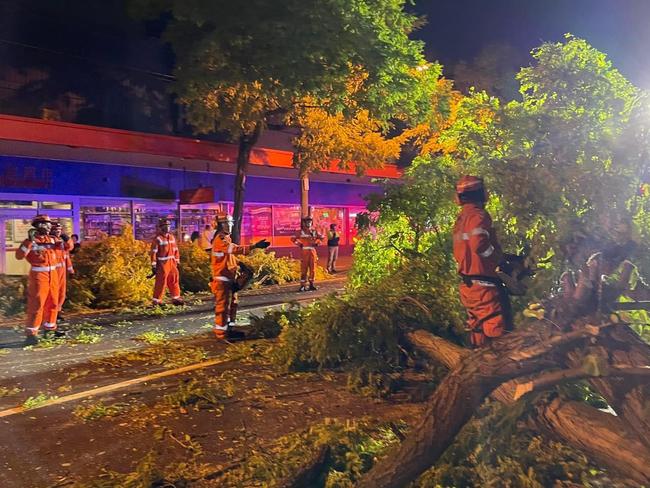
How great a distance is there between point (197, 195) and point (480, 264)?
1502 centimetres

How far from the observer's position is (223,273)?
824 cm

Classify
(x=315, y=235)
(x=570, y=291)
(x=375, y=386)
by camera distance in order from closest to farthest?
1. (x=570, y=291)
2. (x=375, y=386)
3. (x=315, y=235)

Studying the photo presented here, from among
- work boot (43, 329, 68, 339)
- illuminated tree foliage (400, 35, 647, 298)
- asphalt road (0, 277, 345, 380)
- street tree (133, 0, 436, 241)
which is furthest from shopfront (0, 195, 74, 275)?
illuminated tree foliage (400, 35, 647, 298)

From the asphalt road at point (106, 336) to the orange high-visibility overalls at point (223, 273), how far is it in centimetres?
77

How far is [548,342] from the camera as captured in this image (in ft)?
12.1

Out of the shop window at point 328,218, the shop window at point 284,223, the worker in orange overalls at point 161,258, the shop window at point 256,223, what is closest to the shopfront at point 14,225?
the worker in orange overalls at point 161,258

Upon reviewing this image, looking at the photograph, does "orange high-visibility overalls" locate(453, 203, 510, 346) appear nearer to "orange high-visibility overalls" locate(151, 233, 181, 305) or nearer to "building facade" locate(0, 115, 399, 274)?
"orange high-visibility overalls" locate(151, 233, 181, 305)

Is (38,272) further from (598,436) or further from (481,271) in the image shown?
(598,436)

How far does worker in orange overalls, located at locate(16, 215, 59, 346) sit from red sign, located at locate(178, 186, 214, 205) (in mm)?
9992

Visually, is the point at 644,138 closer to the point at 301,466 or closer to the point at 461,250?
the point at 461,250

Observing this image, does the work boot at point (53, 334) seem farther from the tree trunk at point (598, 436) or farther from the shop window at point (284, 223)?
the shop window at point (284, 223)

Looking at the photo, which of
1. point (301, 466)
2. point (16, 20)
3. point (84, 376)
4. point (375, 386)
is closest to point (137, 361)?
point (84, 376)

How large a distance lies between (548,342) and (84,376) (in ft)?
16.6

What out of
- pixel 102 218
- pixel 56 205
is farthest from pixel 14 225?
pixel 102 218
